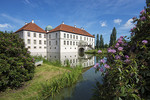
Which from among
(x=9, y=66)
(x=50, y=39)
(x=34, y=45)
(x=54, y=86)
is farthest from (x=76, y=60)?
(x=50, y=39)

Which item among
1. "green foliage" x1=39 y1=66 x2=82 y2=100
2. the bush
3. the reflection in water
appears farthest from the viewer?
the reflection in water

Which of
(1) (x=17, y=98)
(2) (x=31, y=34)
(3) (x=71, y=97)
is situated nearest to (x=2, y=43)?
(1) (x=17, y=98)

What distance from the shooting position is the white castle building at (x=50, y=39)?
95.3 feet

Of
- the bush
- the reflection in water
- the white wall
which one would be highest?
the white wall

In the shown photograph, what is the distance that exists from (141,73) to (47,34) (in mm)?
36429

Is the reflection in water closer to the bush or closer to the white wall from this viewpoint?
the bush

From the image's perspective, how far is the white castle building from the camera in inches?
1144

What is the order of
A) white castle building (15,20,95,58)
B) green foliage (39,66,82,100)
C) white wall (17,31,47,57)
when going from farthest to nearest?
white castle building (15,20,95,58) < white wall (17,31,47,57) < green foliage (39,66,82,100)

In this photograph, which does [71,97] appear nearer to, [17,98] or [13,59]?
[17,98]

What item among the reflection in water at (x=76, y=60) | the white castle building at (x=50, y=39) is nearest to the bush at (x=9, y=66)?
the reflection in water at (x=76, y=60)

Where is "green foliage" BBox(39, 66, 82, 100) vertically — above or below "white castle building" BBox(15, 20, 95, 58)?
below

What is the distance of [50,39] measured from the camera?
33969mm

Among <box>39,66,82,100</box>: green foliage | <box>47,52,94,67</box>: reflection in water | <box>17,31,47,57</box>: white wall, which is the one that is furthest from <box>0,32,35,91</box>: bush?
<box>17,31,47,57</box>: white wall

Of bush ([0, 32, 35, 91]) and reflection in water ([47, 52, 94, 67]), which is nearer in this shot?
bush ([0, 32, 35, 91])
